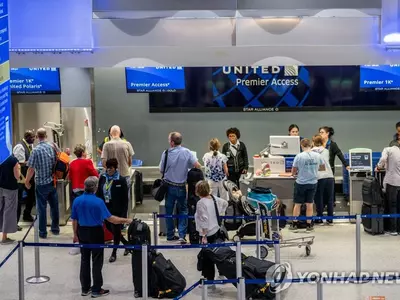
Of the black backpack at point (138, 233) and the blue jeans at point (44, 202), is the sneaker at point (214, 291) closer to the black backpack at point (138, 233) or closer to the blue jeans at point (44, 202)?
the black backpack at point (138, 233)

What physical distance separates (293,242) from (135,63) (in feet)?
12.9

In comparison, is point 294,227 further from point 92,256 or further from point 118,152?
point 92,256

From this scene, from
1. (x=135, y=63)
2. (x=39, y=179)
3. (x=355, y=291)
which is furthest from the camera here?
(x=135, y=63)

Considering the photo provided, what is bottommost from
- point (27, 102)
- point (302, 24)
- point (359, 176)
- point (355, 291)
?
point (355, 291)

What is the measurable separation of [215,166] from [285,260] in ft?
6.60

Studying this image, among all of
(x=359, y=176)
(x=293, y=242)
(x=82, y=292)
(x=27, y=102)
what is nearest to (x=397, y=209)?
(x=359, y=176)

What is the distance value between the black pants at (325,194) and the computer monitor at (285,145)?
739 millimetres

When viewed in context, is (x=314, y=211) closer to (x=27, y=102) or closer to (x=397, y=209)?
(x=397, y=209)

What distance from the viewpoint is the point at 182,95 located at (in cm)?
1441

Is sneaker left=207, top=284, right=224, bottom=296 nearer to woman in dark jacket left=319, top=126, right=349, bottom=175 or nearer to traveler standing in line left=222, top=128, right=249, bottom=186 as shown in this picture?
traveler standing in line left=222, top=128, right=249, bottom=186

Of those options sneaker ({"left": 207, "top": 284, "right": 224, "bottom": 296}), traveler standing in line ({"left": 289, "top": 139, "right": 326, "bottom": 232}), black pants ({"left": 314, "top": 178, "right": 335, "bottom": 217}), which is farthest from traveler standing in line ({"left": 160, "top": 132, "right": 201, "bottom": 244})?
black pants ({"left": 314, "top": 178, "right": 335, "bottom": 217})

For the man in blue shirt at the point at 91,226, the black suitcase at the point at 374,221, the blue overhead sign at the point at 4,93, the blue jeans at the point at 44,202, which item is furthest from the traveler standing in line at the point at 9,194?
the black suitcase at the point at 374,221

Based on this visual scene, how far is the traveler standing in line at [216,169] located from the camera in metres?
11.0

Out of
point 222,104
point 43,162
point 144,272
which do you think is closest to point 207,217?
point 144,272
